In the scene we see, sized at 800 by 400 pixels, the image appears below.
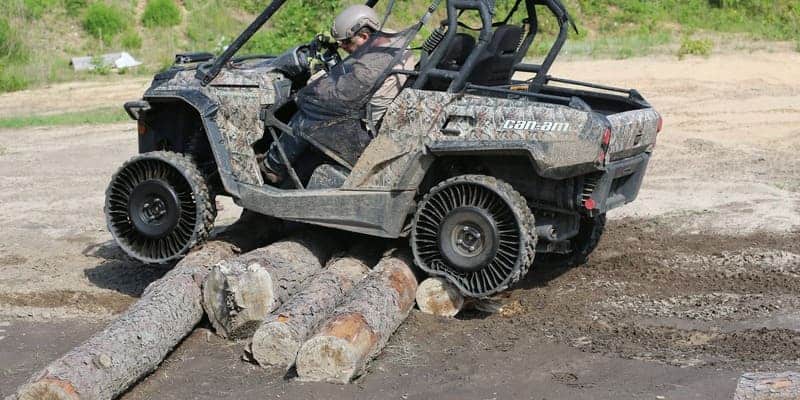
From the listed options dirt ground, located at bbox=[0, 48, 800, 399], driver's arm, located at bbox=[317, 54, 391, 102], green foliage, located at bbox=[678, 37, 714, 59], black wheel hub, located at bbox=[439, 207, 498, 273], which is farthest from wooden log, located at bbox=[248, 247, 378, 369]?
green foliage, located at bbox=[678, 37, 714, 59]

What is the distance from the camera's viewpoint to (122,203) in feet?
27.1

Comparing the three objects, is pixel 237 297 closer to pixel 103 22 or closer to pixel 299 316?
pixel 299 316

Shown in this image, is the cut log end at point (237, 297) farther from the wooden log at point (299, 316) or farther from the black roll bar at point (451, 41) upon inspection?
the black roll bar at point (451, 41)

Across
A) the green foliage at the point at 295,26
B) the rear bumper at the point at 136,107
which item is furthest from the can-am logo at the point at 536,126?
the green foliage at the point at 295,26

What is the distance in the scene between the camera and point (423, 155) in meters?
7.30

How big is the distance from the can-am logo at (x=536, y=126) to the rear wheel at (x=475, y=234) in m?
0.40

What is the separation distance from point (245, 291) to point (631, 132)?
109 inches

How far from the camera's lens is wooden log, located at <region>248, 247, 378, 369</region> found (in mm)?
6566

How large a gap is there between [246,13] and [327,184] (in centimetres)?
2099

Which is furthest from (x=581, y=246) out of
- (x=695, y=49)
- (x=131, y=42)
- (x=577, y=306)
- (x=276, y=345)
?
(x=131, y=42)

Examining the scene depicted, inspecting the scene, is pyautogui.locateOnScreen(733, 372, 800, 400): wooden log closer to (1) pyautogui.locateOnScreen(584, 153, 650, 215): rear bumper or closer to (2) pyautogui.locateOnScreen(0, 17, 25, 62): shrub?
(1) pyautogui.locateOnScreen(584, 153, 650, 215): rear bumper

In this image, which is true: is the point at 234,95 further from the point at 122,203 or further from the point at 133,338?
the point at 133,338

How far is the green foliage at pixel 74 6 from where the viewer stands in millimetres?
26812

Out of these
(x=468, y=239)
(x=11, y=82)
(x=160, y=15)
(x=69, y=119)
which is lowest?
(x=11, y=82)
